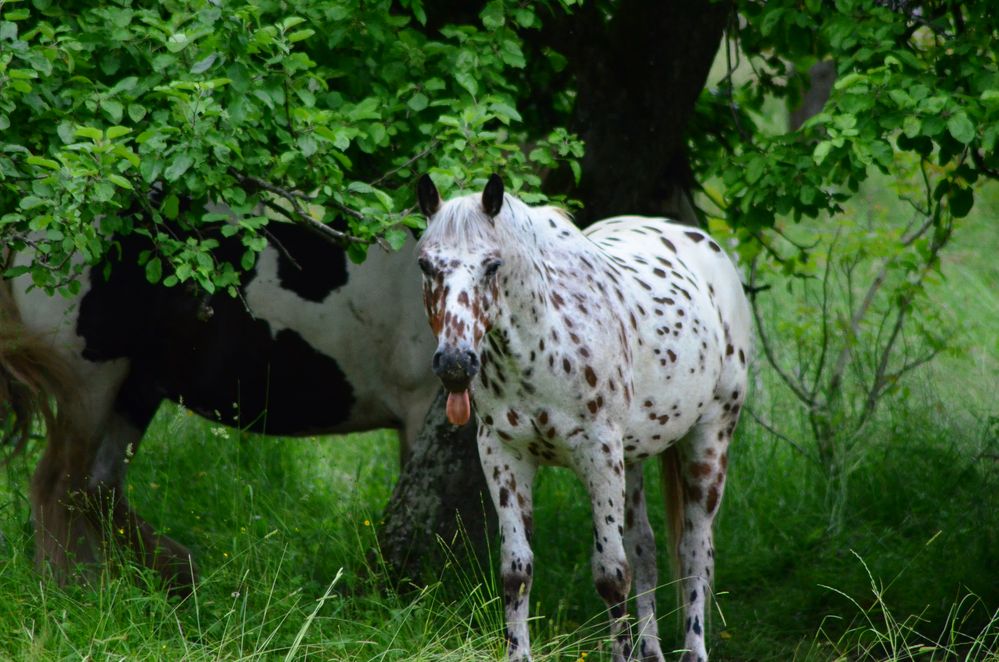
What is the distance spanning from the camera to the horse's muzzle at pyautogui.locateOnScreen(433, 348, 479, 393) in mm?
3295

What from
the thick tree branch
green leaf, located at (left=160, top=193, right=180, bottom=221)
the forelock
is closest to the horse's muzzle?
the forelock

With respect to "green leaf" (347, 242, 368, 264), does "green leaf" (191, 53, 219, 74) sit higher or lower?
higher

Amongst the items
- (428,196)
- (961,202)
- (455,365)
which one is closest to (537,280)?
(428,196)

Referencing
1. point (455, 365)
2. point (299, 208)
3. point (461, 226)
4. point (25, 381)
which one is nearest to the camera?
point (455, 365)

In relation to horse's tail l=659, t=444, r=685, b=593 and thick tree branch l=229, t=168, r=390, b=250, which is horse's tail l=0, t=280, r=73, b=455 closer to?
thick tree branch l=229, t=168, r=390, b=250

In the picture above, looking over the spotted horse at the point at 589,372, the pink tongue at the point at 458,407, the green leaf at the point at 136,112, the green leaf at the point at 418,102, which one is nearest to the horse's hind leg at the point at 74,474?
the green leaf at the point at 136,112

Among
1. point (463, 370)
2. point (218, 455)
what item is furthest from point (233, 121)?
point (218, 455)

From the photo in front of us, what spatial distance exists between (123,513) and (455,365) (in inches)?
96.7

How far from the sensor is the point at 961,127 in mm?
3934

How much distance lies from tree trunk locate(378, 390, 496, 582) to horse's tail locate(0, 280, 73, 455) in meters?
1.43

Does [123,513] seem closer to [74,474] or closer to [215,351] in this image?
[74,474]

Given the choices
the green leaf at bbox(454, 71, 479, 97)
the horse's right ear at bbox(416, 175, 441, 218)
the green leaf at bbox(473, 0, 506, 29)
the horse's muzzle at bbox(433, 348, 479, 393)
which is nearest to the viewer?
the horse's muzzle at bbox(433, 348, 479, 393)

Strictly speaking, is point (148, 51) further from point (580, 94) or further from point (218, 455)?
point (218, 455)

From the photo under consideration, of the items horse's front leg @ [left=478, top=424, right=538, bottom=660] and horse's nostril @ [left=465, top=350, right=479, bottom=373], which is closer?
horse's nostril @ [left=465, top=350, right=479, bottom=373]
